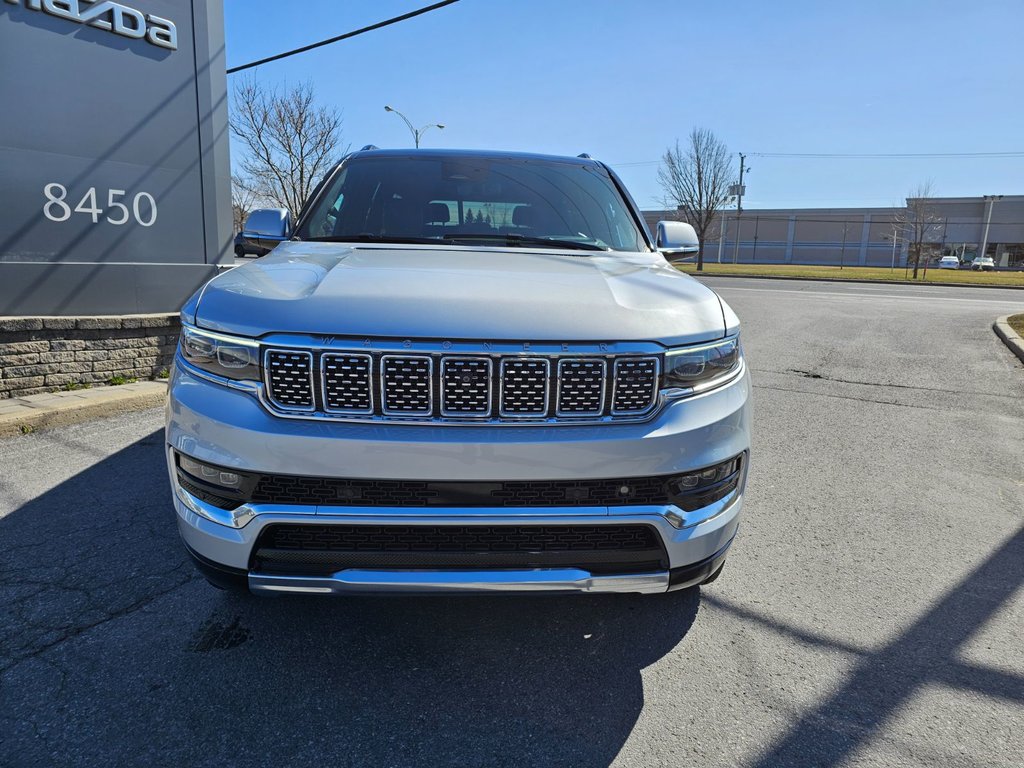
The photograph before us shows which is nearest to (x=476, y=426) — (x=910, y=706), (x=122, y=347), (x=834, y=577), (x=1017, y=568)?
(x=910, y=706)

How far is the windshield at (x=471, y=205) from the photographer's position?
10.9 feet

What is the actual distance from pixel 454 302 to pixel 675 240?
1.94m

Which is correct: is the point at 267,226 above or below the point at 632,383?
above

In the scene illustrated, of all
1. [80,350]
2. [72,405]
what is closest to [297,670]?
[72,405]

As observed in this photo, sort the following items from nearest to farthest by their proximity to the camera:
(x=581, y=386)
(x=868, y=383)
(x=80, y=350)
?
(x=581, y=386)
(x=80, y=350)
(x=868, y=383)

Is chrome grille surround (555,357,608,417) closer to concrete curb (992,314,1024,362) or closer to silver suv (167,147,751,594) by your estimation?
silver suv (167,147,751,594)

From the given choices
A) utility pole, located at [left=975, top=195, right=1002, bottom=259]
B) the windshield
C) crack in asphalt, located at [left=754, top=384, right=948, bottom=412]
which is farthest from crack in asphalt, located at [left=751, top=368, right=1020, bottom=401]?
utility pole, located at [left=975, top=195, right=1002, bottom=259]

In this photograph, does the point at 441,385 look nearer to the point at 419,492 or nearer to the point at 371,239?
the point at 419,492

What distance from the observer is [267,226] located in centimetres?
349

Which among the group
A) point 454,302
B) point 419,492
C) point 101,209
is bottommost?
point 419,492

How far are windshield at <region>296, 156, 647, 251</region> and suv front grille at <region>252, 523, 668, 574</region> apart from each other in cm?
162

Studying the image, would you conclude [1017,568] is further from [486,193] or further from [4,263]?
[4,263]

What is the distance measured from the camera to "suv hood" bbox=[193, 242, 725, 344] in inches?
79.8

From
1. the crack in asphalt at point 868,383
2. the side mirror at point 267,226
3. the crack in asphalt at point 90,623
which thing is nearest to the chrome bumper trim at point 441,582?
the crack in asphalt at point 90,623
